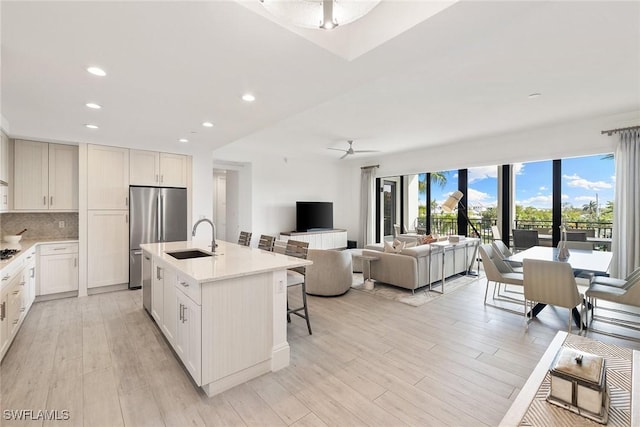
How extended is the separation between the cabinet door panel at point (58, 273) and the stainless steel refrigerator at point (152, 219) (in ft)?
2.38

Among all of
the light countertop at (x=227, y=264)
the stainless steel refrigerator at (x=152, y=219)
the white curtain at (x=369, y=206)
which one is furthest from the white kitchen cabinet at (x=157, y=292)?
the white curtain at (x=369, y=206)

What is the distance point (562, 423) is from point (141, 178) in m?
5.66

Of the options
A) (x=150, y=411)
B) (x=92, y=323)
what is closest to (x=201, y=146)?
(x=92, y=323)

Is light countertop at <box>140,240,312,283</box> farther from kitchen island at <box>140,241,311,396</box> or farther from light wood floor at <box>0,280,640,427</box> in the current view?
light wood floor at <box>0,280,640,427</box>

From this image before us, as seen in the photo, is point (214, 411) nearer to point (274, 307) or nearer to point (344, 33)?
point (274, 307)

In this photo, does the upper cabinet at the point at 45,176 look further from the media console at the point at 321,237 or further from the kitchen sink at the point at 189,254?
the media console at the point at 321,237

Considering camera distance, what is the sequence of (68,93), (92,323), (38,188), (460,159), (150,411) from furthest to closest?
(460,159) < (38,188) < (92,323) < (68,93) < (150,411)

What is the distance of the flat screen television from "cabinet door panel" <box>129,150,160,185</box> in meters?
3.42

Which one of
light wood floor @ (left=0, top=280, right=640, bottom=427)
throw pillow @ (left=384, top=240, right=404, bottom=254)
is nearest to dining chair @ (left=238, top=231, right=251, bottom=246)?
light wood floor @ (left=0, top=280, right=640, bottom=427)

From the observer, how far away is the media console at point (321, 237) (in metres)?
7.14

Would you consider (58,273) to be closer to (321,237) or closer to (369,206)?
(321,237)

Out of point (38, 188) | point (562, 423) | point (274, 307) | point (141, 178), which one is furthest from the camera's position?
point (141, 178)

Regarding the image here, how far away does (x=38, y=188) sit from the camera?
4.24 metres

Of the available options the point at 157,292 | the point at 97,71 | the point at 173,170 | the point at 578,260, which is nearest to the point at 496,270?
the point at 578,260
